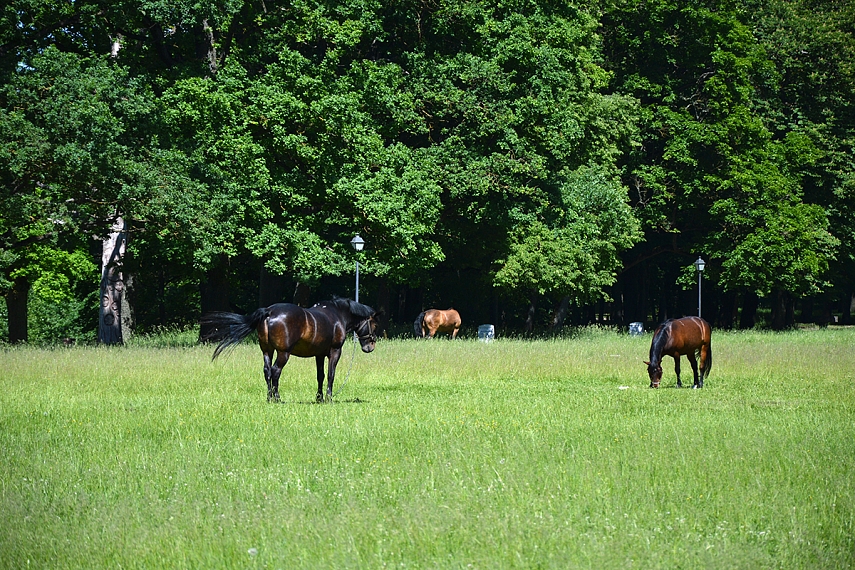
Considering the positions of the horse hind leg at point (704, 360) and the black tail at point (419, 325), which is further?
the black tail at point (419, 325)

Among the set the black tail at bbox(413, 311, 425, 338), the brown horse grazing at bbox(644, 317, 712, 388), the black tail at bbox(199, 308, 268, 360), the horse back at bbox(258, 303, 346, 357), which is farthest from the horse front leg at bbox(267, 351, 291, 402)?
the black tail at bbox(413, 311, 425, 338)

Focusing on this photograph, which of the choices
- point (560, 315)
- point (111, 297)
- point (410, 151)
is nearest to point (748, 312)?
point (560, 315)

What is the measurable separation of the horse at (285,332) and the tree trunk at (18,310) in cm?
2463

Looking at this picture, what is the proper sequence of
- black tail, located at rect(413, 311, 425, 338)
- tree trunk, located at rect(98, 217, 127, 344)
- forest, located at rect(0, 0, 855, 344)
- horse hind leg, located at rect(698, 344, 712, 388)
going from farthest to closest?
1. black tail, located at rect(413, 311, 425, 338)
2. tree trunk, located at rect(98, 217, 127, 344)
3. forest, located at rect(0, 0, 855, 344)
4. horse hind leg, located at rect(698, 344, 712, 388)

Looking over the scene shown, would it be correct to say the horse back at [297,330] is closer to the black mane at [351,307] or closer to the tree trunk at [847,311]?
the black mane at [351,307]

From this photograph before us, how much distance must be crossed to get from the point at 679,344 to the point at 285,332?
28.9 feet

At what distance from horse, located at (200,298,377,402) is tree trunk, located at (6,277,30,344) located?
24629 mm

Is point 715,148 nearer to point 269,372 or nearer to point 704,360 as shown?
point 704,360

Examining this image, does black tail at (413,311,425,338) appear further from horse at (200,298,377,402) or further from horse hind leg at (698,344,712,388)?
horse at (200,298,377,402)

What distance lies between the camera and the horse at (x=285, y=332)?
17000 millimetres

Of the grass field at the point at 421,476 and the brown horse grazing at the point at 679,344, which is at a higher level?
the brown horse grazing at the point at 679,344

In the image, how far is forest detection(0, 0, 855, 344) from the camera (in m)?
28.8

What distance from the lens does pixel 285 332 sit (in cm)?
1697

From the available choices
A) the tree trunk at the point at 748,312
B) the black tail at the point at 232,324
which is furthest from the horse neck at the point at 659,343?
the tree trunk at the point at 748,312
